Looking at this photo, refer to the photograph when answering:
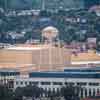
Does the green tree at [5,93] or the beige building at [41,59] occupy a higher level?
the beige building at [41,59]

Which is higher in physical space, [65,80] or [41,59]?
[41,59]

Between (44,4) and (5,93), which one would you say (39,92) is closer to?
(5,93)

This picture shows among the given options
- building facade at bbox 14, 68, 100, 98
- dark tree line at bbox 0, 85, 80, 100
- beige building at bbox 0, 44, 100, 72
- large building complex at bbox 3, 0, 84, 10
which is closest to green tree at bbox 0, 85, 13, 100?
dark tree line at bbox 0, 85, 80, 100

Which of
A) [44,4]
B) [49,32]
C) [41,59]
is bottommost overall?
[41,59]

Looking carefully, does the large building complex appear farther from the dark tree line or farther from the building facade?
the dark tree line

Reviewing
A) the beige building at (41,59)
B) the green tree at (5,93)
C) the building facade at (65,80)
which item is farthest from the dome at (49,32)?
the green tree at (5,93)

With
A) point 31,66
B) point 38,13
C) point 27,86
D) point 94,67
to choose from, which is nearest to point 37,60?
point 31,66

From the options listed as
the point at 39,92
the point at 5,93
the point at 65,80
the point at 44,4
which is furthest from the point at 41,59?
the point at 44,4

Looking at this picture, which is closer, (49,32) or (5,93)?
(5,93)

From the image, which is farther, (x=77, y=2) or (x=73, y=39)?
(x=77, y=2)

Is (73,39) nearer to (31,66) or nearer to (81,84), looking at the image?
(31,66)

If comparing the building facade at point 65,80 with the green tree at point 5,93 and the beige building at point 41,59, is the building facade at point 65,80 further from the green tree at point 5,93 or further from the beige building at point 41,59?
the green tree at point 5,93
